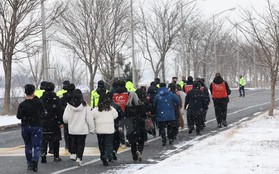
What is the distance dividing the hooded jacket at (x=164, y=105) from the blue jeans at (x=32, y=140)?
3954 mm

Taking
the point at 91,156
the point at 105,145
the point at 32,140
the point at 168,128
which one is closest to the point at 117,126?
the point at 105,145

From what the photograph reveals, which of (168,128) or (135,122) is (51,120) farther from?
(168,128)

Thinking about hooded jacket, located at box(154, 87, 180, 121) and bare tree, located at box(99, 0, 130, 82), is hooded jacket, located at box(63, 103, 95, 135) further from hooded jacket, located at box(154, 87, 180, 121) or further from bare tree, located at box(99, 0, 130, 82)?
bare tree, located at box(99, 0, 130, 82)

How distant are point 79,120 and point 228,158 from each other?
2964 mm

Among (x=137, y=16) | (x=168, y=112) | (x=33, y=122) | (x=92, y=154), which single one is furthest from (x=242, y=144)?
(x=137, y=16)

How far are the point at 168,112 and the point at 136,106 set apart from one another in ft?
8.24

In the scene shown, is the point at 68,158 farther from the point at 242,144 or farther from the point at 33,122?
the point at 242,144

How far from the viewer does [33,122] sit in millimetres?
9844

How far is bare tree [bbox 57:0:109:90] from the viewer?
32969 millimetres

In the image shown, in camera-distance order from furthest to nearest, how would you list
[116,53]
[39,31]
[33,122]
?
[116,53], [39,31], [33,122]

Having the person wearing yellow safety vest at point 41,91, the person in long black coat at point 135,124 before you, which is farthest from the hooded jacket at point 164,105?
the person wearing yellow safety vest at point 41,91

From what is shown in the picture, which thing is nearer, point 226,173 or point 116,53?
point 226,173

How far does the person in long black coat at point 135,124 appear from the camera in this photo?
10383 mm

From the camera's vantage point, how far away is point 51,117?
10.8 metres
